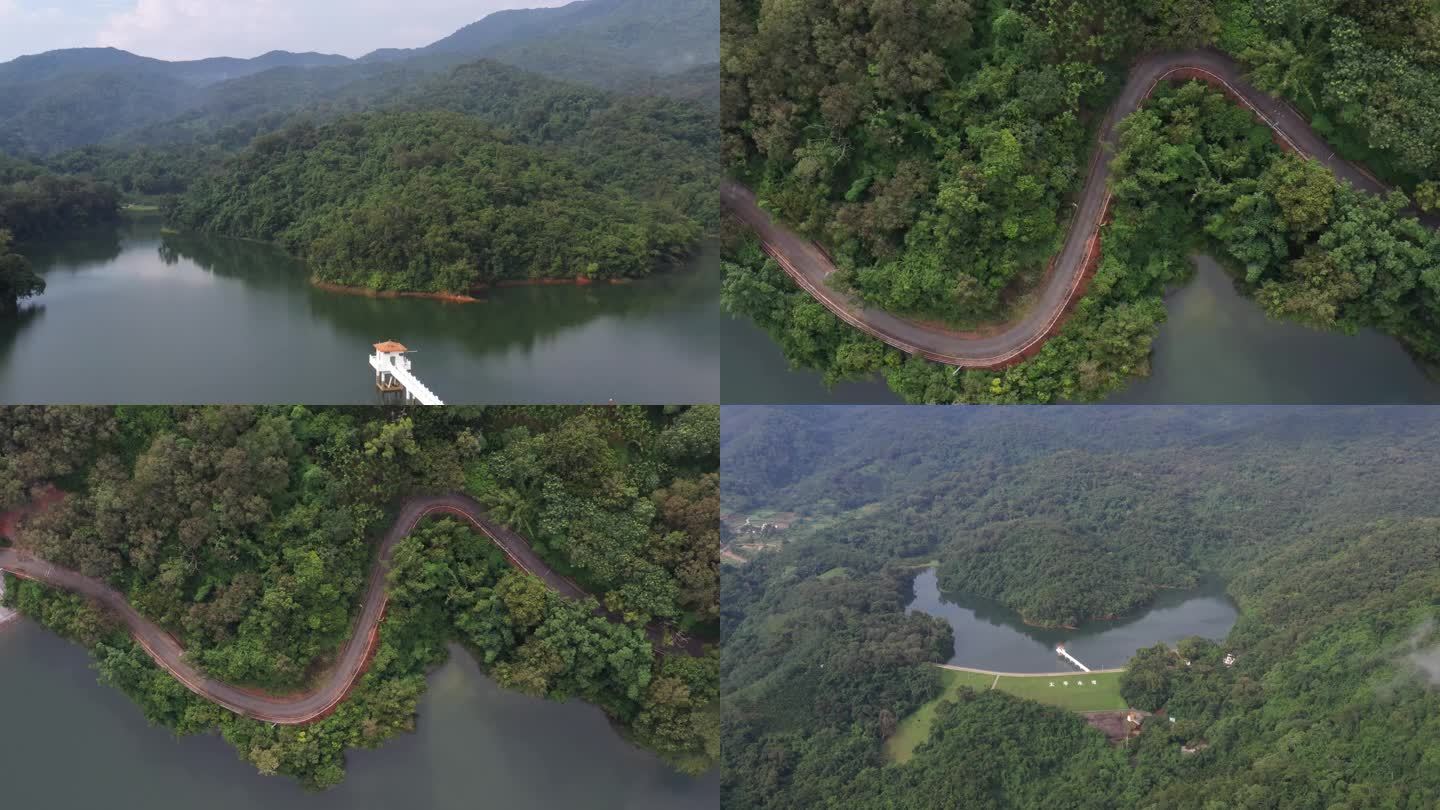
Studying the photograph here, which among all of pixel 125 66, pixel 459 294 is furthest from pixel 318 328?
pixel 125 66

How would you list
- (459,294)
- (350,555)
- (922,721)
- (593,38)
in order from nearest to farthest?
(350,555)
(922,721)
(459,294)
(593,38)

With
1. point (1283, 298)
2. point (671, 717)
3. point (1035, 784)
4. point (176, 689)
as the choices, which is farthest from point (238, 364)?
point (1283, 298)

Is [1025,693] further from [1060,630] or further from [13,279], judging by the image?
[13,279]

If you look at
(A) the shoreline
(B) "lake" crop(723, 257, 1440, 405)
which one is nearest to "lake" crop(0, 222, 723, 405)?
(A) the shoreline

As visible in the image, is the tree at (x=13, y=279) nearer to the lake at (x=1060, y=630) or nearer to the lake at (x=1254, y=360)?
the lake at (x=1060, y=630)

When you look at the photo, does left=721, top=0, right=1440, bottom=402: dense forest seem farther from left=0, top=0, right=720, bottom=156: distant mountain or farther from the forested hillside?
the forested hillside

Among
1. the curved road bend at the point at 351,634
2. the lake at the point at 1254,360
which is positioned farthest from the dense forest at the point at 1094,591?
the lake at the point at 1254,360
